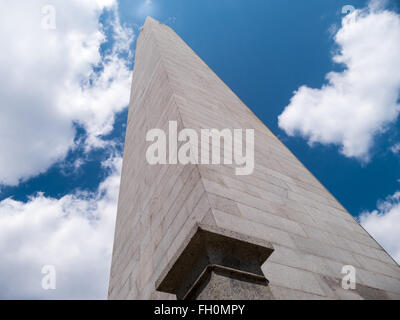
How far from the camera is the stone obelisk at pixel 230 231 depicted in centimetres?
276

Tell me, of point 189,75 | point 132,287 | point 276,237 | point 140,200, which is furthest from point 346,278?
point 189,75

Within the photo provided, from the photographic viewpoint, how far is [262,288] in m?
2.71

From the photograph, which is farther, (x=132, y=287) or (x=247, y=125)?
(x=247, y=125)

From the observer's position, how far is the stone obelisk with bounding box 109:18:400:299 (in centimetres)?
276

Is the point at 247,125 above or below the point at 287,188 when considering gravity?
above

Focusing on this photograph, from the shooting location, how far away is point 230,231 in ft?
9.22

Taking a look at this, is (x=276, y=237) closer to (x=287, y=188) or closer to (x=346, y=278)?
(x=346, y=278)

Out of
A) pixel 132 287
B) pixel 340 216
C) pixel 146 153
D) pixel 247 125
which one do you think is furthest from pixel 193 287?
pixel 247 125

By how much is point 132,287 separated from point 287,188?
11.1 feet
